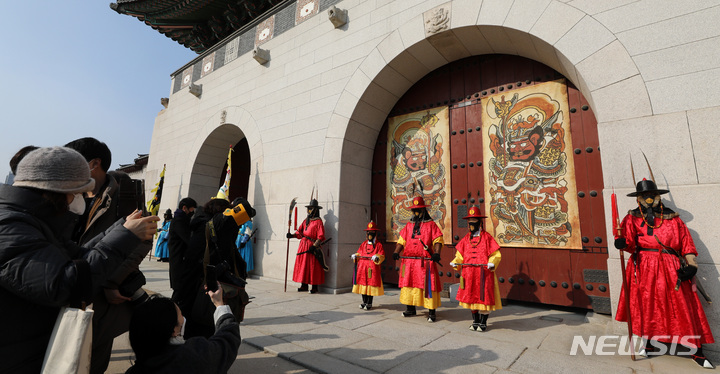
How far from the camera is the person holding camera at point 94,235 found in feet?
5.46

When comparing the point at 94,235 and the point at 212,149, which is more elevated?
the point at 212,149

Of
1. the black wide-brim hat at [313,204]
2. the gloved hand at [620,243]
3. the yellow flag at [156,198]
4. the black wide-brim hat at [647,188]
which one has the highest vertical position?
the yellow flag at [156,198]

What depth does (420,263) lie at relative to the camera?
4117mm

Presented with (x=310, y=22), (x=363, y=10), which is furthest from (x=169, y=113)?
(x=363, y=10)

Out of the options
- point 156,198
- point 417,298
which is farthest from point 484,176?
point 156,198

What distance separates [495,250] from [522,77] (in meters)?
2.95

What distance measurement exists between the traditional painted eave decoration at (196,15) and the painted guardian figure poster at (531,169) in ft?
22.6

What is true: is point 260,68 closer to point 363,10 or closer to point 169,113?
point 363,10

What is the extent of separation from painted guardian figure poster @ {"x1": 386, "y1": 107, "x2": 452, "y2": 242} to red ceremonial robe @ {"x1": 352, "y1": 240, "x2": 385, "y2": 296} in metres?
1.18

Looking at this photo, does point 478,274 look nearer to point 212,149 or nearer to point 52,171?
point 52,171

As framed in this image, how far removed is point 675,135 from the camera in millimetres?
3148

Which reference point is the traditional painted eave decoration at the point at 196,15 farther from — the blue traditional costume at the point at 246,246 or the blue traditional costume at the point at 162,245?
the blue traditional costume at the point at 246,246

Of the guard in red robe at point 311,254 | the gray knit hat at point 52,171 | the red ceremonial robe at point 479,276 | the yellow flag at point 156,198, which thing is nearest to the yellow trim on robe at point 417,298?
the red ceremonial robe at point 479,276

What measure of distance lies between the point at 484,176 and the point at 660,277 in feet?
8.35
